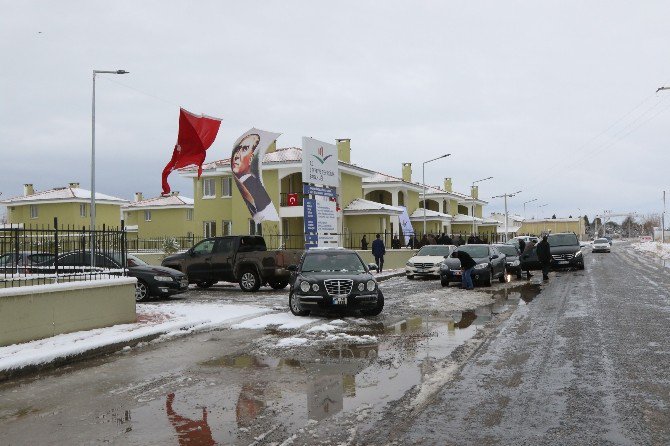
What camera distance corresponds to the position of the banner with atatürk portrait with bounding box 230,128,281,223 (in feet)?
83.2

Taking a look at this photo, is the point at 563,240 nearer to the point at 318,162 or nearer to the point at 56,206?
the point at 318,162

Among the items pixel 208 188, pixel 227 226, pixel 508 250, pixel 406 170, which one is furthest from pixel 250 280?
pixel 406 170

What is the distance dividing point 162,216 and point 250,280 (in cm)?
4090

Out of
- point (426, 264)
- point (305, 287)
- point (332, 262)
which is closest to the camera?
point (305, 287)

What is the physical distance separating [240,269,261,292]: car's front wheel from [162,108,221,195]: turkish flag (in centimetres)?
527

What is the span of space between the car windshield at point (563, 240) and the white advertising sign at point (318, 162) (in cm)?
1255

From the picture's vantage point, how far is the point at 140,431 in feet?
19.1

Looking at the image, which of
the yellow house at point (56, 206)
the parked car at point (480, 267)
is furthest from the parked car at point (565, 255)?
the yellow house at point (56, 206)

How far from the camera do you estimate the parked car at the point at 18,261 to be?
10750mm

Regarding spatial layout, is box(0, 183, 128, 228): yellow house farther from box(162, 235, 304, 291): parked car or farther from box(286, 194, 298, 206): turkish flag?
box(162, 235, 304, 291): parked car

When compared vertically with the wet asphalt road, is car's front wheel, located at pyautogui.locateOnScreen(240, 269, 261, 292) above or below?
above

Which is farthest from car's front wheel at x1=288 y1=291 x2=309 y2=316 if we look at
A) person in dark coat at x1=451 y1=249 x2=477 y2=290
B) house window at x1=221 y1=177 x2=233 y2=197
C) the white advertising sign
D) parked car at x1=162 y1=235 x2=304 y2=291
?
house window at x1=221 y1=177 x2=233 y2=197

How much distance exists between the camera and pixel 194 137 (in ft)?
79.0

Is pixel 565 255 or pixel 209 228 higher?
pixel 209 228
